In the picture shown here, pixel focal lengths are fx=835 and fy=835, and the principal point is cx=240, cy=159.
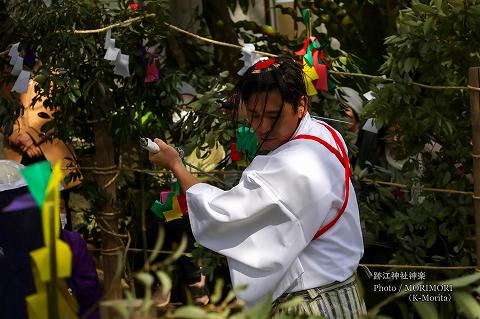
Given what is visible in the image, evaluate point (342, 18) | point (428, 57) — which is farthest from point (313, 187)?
point (342, 18)

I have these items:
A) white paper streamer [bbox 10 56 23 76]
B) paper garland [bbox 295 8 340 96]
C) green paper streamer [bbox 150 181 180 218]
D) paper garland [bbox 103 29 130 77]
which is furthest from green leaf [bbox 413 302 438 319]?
white paper streamer [bbox 10 56 23 76]

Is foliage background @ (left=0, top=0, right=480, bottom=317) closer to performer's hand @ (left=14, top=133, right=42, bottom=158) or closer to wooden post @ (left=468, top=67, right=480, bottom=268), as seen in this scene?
wooden post @ (left=468, top=67, right=480, bottom=268)

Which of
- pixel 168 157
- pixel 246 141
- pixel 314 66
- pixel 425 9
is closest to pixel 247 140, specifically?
pixel 246 141

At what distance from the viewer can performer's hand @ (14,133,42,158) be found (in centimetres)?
480

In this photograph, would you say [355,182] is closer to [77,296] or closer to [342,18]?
[77,296]

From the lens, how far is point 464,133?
3.57 m

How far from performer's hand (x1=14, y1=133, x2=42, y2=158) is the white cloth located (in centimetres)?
267

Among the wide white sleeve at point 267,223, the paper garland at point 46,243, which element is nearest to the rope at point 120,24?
the wide white sleeve at point 267,223

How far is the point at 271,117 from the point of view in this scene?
2309 mm

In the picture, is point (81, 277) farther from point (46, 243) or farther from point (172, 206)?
point (46, 243)

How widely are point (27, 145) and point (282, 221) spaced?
9.66 feet

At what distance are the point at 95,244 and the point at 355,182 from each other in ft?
4.65

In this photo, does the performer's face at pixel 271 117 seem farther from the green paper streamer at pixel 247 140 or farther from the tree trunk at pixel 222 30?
the tree trunk at pixel 222 30

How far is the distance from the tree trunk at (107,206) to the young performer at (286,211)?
1.69 m
